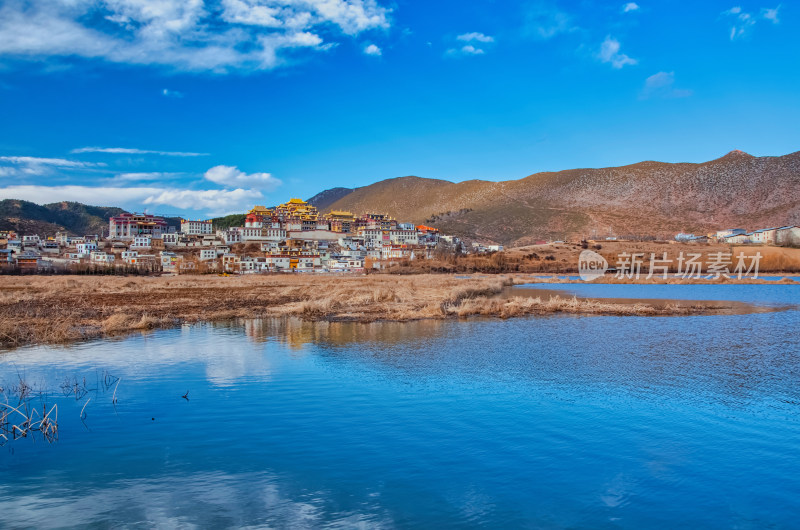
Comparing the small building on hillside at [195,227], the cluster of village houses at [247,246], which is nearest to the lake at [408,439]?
the cluster of village houses at [247,246]

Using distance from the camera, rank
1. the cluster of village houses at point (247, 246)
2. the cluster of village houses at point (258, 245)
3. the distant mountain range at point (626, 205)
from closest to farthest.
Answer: the cluster of village houses at point (258, 245)
the cluster of village houses at point (247, 246)
the distant mountain range at point (626, 205)

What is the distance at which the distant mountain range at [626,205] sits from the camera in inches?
5221

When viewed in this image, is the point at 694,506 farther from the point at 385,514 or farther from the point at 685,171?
the point at 685,171

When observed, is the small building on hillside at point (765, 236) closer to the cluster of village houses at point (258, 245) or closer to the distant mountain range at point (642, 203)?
the cluster of village houses at point (258, 245)

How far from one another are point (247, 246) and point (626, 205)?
100 meters

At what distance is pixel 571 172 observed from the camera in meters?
184

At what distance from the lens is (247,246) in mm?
123500

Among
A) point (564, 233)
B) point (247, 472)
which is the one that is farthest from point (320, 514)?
point (564, 233)

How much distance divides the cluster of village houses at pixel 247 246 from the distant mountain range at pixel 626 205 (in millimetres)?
22325

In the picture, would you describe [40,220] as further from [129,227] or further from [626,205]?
[626,205]

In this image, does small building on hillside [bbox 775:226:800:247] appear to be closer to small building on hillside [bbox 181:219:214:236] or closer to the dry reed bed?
the dry reed bed

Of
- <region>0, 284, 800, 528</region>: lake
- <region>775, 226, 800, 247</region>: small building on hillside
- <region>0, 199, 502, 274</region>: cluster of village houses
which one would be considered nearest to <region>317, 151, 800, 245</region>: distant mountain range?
<region>0, 199, 502, 274</region>: cluster of village houses

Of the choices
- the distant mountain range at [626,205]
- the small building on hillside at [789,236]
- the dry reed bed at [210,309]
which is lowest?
the dry reed bed at [210,309]

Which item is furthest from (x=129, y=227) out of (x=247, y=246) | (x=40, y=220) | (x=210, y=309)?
(x=210, y=309)
